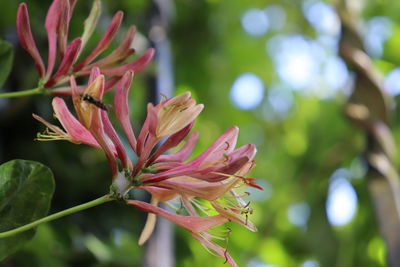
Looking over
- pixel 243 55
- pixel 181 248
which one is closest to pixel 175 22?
pixel 243 55

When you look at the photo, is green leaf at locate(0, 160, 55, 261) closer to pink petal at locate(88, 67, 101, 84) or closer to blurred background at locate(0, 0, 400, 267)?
pink petal at locate(88, 67, 101, 84)

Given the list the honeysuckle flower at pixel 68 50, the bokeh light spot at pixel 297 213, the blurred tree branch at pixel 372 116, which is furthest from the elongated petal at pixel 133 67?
the bokeh light spot at pixel 297 213

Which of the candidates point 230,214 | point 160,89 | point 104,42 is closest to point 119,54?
point 104,42

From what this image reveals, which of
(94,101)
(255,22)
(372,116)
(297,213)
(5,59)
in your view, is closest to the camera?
(94,101)

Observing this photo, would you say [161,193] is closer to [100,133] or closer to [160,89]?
[100,133]

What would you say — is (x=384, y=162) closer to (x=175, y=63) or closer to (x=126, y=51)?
(x=126, y=51)

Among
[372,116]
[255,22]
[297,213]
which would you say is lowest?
[297,213]
